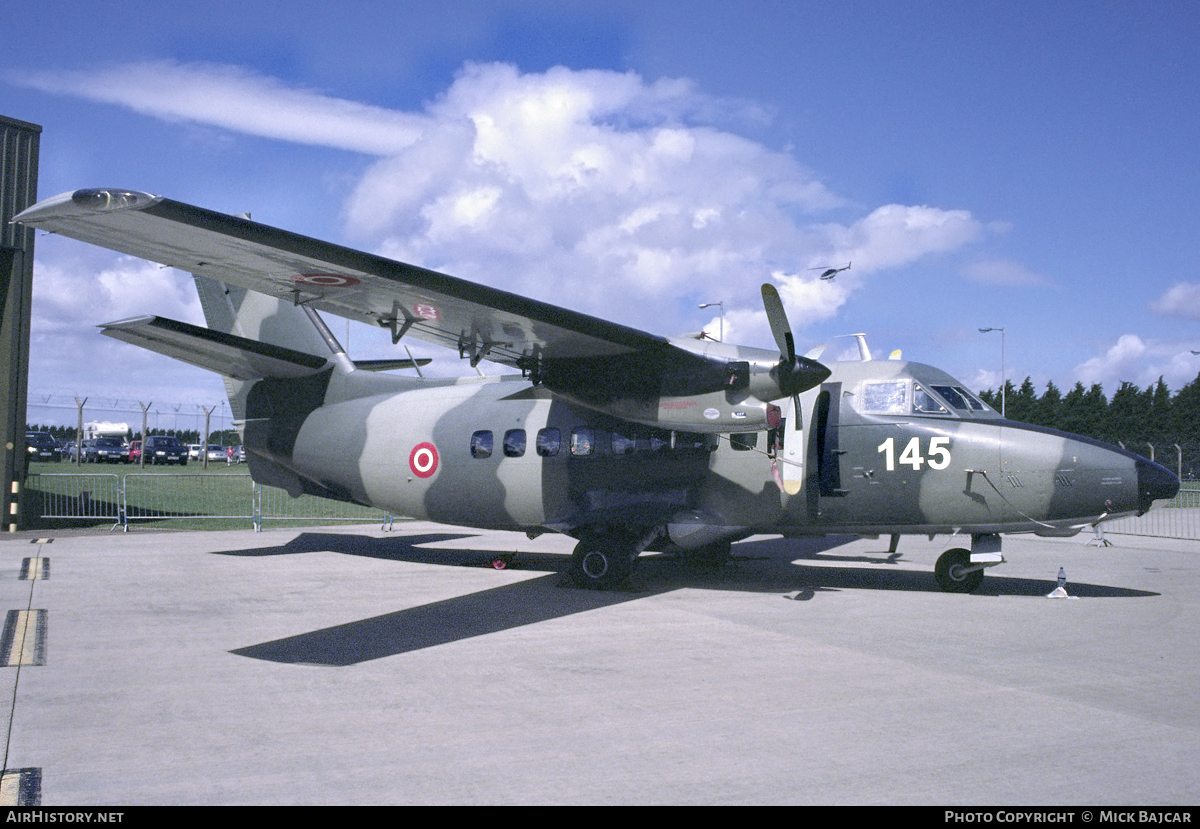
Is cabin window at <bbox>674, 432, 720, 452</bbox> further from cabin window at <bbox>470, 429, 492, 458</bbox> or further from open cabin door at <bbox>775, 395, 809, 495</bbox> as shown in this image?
cabin window at <bbox>470, 429, 492, 458</bbox>

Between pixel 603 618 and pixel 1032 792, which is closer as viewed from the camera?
pixel 1032 792

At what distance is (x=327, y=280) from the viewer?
9336mm

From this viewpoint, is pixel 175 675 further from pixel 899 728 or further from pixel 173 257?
pixel 899 728

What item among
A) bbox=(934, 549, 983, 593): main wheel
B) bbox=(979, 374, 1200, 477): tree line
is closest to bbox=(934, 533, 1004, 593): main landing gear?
bbox=(934, 549, 983, 593): main wheel

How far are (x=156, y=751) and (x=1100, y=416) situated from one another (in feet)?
212

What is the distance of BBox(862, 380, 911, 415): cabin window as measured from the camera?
39.9ft

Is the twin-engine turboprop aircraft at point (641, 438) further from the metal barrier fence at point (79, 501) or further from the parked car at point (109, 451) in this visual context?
the parked car at point (109, 451)

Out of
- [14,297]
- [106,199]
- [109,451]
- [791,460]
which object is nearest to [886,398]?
[791,460]

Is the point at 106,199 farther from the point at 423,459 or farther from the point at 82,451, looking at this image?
the point at 82,451

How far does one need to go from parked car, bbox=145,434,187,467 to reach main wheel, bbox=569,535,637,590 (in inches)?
2082

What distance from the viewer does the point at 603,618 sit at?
34.1 ft

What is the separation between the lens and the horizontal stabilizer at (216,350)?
12.9 meters

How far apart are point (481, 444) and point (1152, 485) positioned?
30.5 feet

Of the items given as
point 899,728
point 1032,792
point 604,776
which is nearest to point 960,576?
point 899,728
